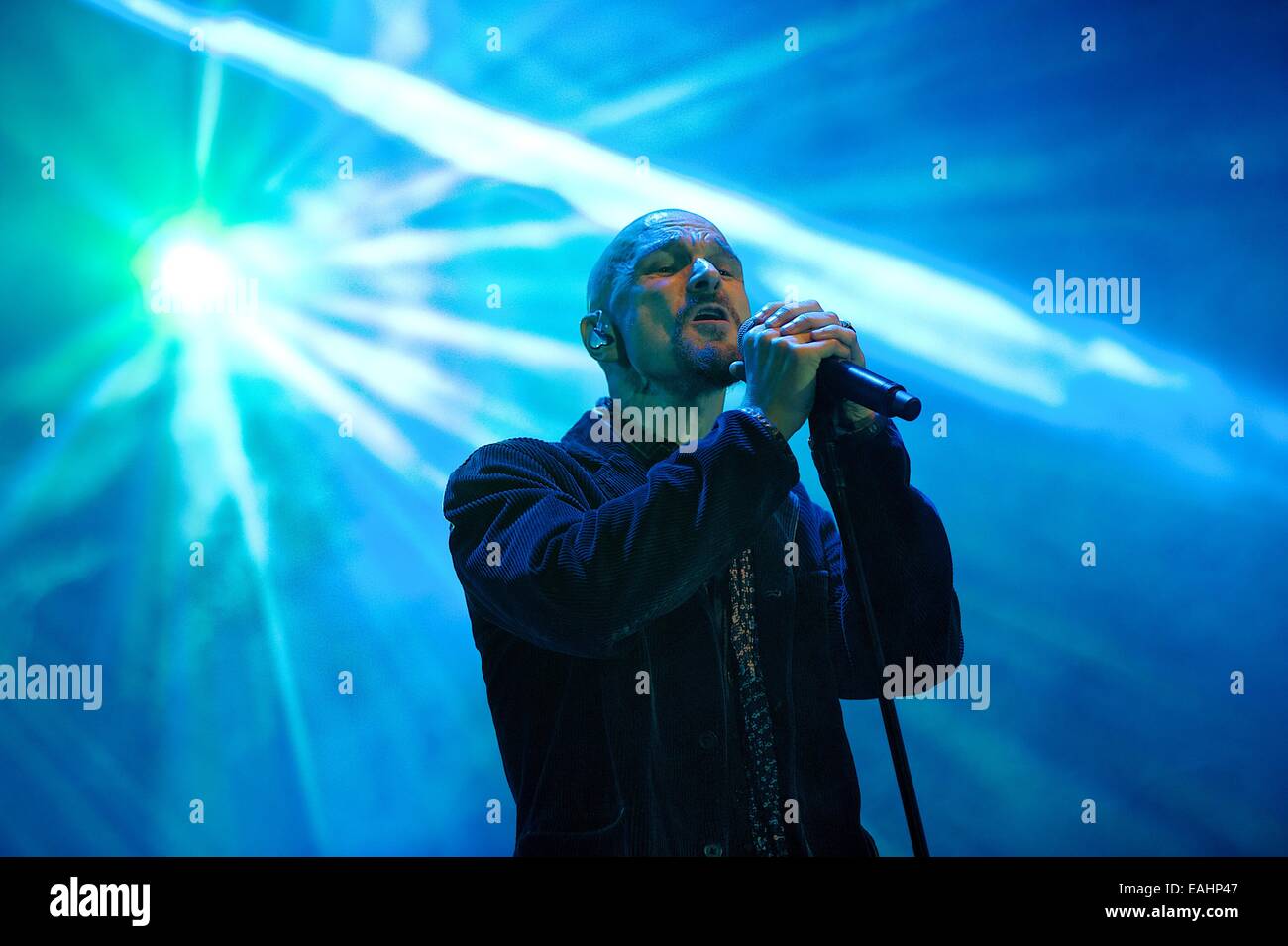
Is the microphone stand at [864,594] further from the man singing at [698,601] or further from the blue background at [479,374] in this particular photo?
the blue background at [479,374]

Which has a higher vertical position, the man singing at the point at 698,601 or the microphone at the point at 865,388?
the microphone at the point at 865,388

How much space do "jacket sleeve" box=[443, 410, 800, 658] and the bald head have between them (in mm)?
543

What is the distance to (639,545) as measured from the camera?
A: 1271 mm

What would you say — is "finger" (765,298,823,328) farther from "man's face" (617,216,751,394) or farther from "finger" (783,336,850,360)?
"man's face" (617,216,751,394)

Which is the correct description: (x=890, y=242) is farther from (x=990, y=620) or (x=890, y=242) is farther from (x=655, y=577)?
(x=655, y=577)

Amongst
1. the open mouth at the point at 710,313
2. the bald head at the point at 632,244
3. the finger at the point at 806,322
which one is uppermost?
the bald head at the point at 632,244

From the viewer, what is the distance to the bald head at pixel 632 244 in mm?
1763

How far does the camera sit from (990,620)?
2477mm

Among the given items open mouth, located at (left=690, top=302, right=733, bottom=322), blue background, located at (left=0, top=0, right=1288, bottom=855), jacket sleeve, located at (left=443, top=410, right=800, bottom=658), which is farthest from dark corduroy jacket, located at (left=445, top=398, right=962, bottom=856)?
blue background, located at (left=0, top=0, right=1288, bottom=855)

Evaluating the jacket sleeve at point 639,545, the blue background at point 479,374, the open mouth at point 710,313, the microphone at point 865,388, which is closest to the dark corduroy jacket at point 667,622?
the jacket sleeve at point 639,545

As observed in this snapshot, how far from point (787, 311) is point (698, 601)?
1.39 ft

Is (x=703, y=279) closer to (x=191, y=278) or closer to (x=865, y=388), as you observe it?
(x=865, y=388)

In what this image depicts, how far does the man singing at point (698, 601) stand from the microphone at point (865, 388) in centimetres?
2
